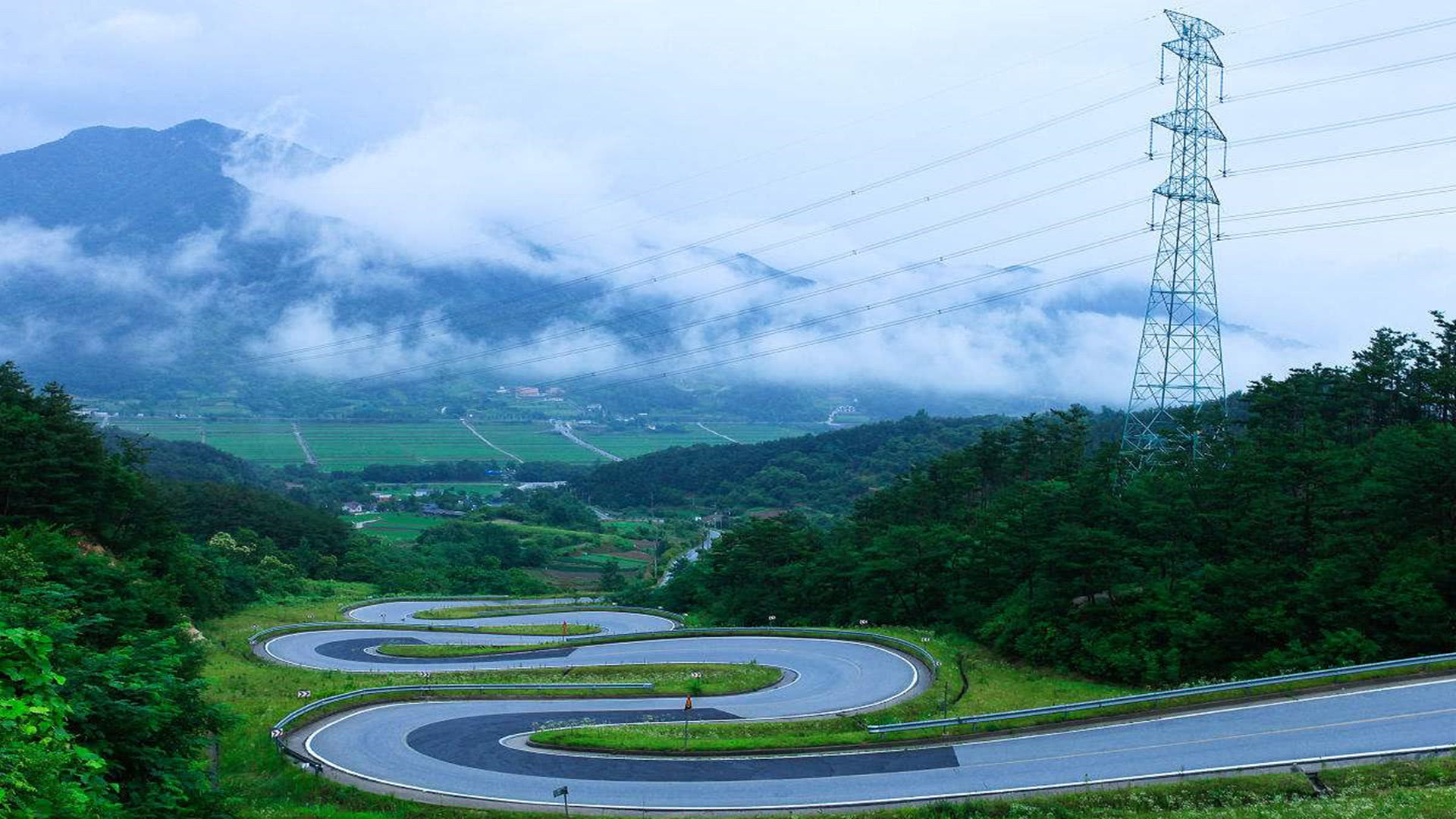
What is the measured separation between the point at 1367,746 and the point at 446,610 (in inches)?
1761

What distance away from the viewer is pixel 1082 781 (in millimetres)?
18047

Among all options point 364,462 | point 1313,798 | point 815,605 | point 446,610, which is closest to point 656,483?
point 364,462

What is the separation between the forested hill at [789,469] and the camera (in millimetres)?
114000

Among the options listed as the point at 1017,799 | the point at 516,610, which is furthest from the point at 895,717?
the point at 516,610

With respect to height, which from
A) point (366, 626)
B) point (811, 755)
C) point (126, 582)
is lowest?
point (366, 626)

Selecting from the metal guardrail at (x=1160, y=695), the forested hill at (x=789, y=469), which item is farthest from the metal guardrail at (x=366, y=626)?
the forested hill at (x=789, y=469)

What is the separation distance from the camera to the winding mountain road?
18.3 meters

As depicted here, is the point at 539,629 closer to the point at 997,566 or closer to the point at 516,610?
the point at 516,610

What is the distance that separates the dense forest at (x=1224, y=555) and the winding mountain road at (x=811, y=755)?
5717 mm

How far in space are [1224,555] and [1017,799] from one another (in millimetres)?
17890

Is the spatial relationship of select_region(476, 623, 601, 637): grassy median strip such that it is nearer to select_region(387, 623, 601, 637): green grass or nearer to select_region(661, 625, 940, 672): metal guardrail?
select_region(387, 623, 601, 637): green grass

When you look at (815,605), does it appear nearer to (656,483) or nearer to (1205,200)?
(1205,200)

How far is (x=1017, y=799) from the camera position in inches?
673

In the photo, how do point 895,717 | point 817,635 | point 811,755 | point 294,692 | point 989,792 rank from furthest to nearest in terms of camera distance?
1. point 817,635
2. point 294,692
3. point 895,717
4. point 811,755
5. point 989,792
